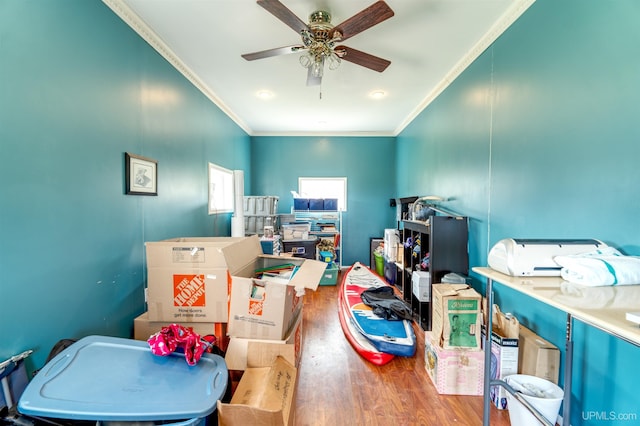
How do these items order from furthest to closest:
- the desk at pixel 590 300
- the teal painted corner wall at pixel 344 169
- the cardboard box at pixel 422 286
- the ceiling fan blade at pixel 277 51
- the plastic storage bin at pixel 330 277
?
the teal painted corner wall at pixel 344 169, the plastic storage bin at pixel 330 277, the cardboard box at pixel 422 286, the ceiling fan blade at pixel 277 51, the desk at pixel 590 300

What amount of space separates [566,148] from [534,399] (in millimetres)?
1355

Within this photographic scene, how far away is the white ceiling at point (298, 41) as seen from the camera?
1898 mm

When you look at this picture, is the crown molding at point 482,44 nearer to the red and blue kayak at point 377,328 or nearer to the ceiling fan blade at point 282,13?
the ceiling fan blade at point 282,13

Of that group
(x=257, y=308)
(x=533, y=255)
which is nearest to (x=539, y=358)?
(x=533, y=255)

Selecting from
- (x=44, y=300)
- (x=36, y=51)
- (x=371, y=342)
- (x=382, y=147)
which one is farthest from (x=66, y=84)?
(x=382, y=147)

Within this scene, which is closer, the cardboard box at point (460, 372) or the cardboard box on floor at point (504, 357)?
the cardboard box on floor at point (504, 357)

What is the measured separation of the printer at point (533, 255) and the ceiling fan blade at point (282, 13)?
1.78 metres

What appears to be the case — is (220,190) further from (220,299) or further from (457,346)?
(457,346)

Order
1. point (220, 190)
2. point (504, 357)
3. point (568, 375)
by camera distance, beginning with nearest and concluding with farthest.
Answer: point (568, 375) → point (504, 357) → point (220, 190)

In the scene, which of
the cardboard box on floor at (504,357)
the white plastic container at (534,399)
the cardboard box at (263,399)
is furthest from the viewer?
the cardboard box on floor at (504,357)

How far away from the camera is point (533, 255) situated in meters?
1.13

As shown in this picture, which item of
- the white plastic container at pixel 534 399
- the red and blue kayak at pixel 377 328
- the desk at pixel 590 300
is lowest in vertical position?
the red and blue kayak at pixel 377 328

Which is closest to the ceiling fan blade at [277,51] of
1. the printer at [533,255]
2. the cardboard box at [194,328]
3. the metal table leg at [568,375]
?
the printer at [533,255]

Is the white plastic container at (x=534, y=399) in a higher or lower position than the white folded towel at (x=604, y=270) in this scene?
lower
